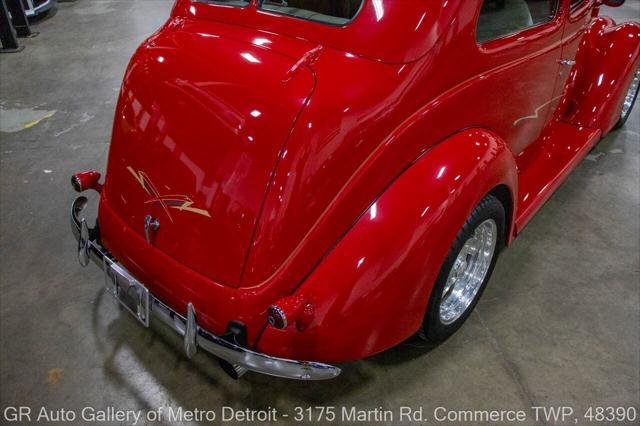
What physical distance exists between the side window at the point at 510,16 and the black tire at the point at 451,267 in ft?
2.09

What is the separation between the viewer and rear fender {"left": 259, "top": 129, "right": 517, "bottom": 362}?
1.52 m

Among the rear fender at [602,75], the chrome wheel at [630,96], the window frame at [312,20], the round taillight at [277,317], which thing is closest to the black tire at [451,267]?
the round taillight at [277,317]

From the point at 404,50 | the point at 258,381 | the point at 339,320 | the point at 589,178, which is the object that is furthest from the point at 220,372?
the point at 589,178

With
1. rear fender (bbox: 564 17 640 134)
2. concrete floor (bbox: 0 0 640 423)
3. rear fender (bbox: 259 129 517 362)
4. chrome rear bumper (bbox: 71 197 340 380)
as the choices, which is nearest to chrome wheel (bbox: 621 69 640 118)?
concrete floor (bbox: 0 0 640 423)

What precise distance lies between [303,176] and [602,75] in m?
2.45

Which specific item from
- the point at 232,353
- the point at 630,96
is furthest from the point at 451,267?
the point at 630,96

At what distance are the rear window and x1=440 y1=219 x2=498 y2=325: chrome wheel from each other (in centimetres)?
95

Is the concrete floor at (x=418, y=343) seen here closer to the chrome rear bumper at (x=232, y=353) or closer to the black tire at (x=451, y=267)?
the black tire at (x=451, y=267)

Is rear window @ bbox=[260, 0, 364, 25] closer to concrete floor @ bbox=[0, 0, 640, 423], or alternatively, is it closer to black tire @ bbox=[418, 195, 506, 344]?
black tire @ bbox=[418, 195, 506, 344]

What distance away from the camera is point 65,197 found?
3199 mm

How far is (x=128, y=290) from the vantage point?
1.74 metres

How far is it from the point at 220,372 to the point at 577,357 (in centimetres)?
147

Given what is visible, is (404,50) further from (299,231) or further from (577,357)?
(577,357)

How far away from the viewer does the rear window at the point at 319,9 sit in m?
1.74
